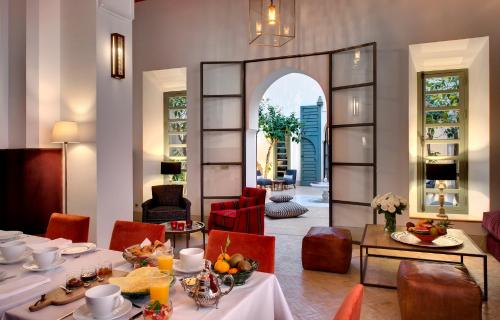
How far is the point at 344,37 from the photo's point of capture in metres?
5.39

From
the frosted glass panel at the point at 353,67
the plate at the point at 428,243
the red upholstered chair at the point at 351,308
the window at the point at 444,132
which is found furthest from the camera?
the window at the point at 444,132

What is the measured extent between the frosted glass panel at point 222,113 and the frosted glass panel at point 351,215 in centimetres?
226

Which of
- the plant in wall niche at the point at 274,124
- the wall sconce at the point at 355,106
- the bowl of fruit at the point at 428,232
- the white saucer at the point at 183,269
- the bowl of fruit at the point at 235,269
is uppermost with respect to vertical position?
the plant in wall niche at the point at 274,124

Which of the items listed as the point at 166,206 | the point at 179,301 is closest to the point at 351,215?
the point at 166,206

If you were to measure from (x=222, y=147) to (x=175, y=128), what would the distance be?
1.58m

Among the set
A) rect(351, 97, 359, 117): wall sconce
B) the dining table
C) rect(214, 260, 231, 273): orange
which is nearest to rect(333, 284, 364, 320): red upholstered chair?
the dining table

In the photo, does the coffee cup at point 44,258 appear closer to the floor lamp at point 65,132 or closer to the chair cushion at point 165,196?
the floor lamp at point 65,132

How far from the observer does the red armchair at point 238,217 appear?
456cm

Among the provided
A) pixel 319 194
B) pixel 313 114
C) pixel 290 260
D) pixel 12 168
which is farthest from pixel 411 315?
pixel 313 114

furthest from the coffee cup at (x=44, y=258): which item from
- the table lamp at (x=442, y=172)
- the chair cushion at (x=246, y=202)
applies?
the table lamp at (x=442, y=172)

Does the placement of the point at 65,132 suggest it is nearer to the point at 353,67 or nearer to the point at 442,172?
the point at 353,67

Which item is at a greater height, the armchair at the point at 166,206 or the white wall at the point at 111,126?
the white wall at the point at 111,126

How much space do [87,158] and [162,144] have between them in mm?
3134

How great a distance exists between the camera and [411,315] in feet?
8.57
